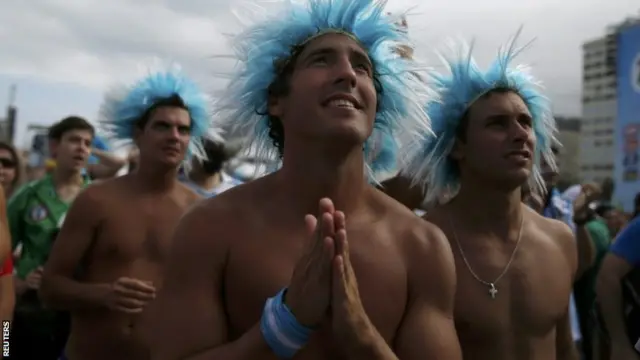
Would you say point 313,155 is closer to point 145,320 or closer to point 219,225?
point 219,225

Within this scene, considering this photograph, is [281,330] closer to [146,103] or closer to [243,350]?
[243,350]

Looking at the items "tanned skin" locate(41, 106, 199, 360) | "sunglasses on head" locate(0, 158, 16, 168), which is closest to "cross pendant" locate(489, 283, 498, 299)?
"tanned skin" locate(41, 106, 199, 360)

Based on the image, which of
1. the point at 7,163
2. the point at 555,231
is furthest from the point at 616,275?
the point at 7,163

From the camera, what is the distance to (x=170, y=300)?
6.01 ft

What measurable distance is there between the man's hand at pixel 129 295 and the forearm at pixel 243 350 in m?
1.65

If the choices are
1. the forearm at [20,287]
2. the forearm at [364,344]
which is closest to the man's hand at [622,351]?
the forearm at [364,344]

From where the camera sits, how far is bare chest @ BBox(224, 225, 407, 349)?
1.83 metres

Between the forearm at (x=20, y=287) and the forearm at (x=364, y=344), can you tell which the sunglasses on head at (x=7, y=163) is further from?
the forearm at (x=364, y=344)

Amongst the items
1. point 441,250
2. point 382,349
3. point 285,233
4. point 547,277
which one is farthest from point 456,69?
point 382,349

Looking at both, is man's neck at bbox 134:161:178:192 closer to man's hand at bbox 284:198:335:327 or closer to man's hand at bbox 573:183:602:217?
man's hand at bbox 284:198:335:327

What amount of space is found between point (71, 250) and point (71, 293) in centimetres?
21

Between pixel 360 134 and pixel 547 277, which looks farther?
pixel 547 277

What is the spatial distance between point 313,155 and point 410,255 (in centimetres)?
36

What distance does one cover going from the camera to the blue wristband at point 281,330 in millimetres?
1656
